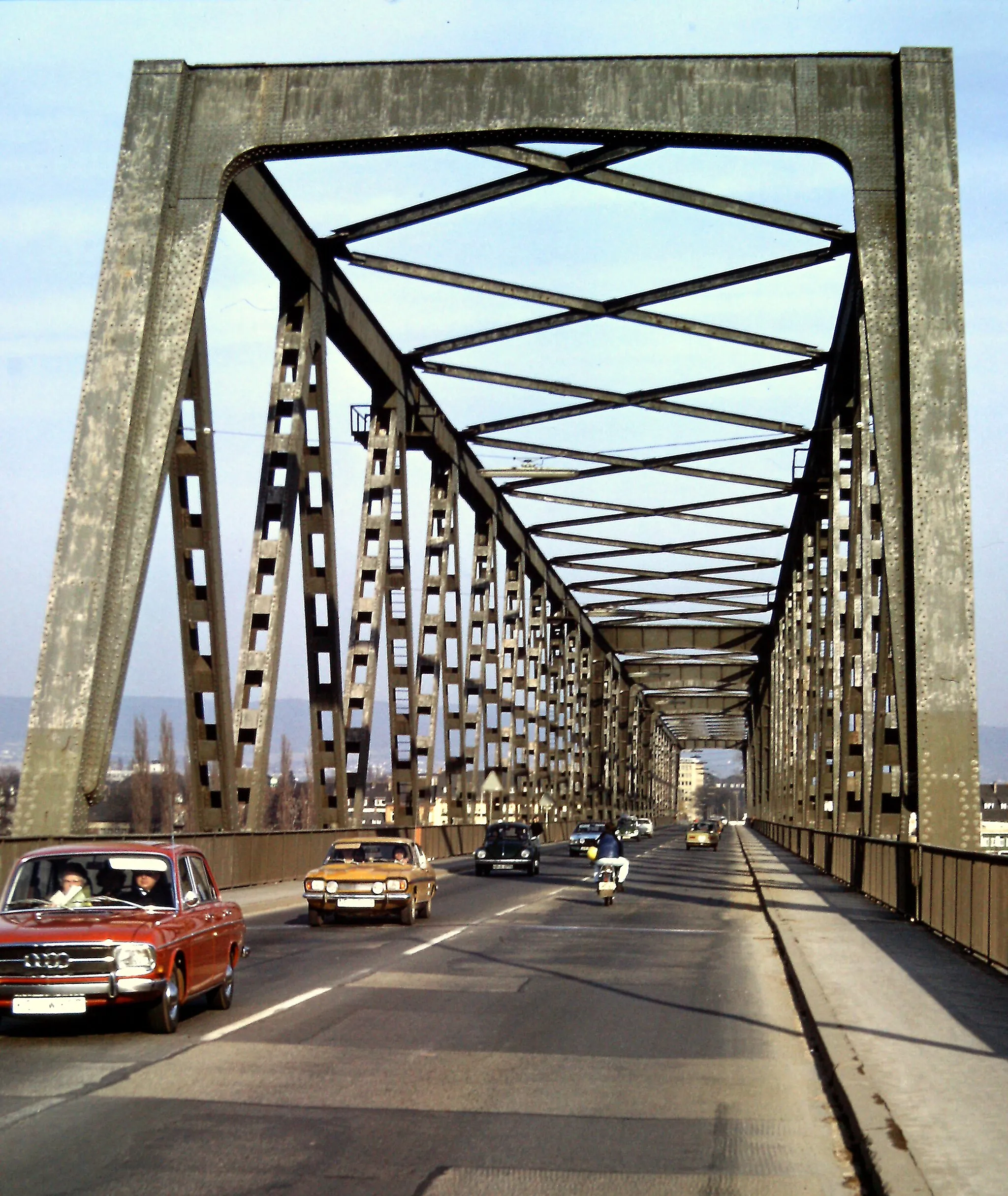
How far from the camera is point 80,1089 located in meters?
8.48

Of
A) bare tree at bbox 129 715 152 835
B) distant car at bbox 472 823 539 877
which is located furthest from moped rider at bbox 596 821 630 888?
bare tree at bbox 129 715 152 835

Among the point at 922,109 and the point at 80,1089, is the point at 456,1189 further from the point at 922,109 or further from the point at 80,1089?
the point at 922,109

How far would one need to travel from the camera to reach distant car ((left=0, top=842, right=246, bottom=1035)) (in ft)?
33.3

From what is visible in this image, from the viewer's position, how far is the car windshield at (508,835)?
131ft

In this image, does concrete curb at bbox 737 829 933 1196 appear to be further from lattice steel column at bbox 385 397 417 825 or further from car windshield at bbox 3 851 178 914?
lattice steel column at bbox 385 397 417 825

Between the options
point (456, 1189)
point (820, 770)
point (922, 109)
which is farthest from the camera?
point (820, 770)

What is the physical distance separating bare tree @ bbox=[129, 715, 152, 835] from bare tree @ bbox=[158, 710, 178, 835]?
1.44m

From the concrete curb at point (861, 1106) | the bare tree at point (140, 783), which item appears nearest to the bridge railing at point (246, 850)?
the concrete curb at point (861, 1106)

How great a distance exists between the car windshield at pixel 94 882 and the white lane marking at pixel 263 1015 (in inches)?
39.9

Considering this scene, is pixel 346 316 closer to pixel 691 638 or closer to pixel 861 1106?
pixel 861 1106

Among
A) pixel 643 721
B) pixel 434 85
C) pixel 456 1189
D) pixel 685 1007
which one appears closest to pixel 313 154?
pixel 434 85

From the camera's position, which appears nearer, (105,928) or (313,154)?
(105,928)

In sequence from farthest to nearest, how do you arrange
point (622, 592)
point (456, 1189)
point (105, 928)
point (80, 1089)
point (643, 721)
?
point (643, 721) < point (622, 592) < point (105, 928) < point (80, 1089) < point (456, 1189)

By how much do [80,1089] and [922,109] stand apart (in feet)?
63.6
